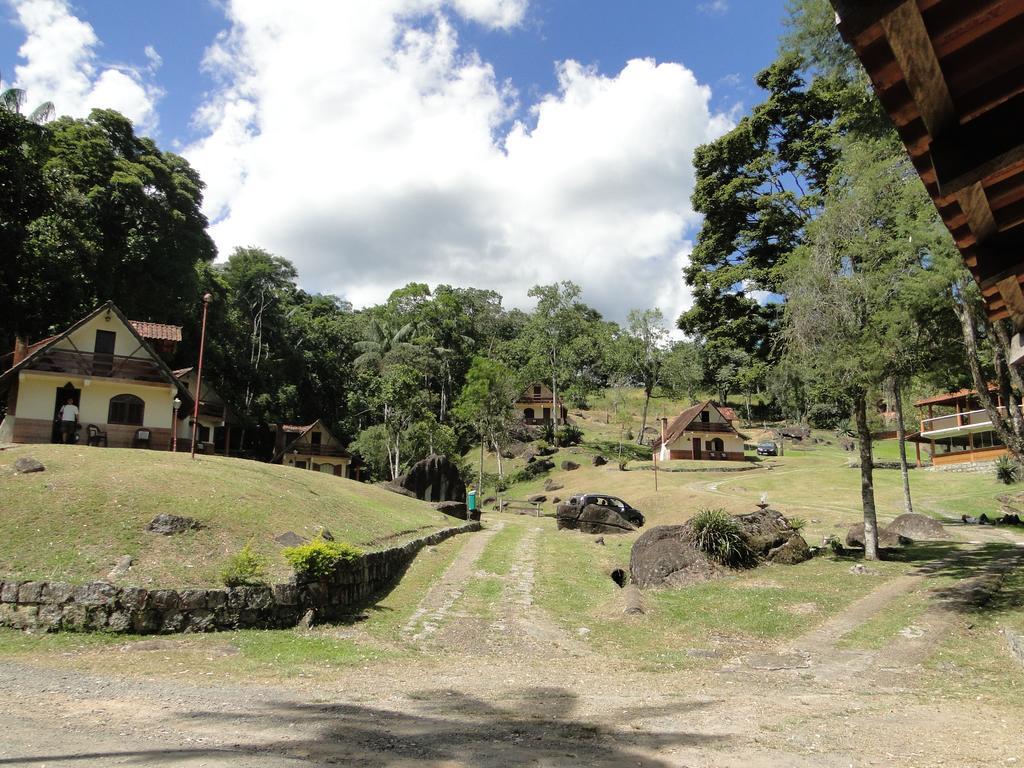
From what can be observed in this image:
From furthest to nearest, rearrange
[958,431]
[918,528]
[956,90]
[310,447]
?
[310,447], [958,431], [918,528], [956,90]

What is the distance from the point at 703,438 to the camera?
6175 cm

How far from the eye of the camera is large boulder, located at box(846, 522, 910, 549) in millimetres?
22094

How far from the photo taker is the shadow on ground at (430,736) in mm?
6039

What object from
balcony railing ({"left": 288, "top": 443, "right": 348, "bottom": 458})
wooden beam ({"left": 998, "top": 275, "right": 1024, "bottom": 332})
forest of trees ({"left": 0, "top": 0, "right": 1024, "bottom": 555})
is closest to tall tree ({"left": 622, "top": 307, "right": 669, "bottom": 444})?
forest of trees ({"left": 0, "top": 0, "right": 1024, "bottom": 555})

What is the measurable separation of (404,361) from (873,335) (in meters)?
55.2

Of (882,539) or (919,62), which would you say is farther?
(882,539)

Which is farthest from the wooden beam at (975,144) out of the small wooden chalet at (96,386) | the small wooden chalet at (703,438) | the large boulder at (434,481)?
the small wooden chalet at (703,438)

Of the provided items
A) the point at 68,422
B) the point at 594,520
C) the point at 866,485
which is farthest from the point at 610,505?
the point at 68,422

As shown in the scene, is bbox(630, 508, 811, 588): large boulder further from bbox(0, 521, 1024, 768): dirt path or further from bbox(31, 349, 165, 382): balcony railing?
bbox(31, 349, 165, 382): balcony railing

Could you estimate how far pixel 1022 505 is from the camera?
30.8 metres

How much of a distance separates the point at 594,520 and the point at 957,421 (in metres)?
34.1

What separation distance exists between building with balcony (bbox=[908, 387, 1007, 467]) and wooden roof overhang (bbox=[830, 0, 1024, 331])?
153 ft

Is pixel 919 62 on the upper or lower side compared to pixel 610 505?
upper

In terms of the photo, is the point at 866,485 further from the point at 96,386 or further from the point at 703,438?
the point at 703,438
